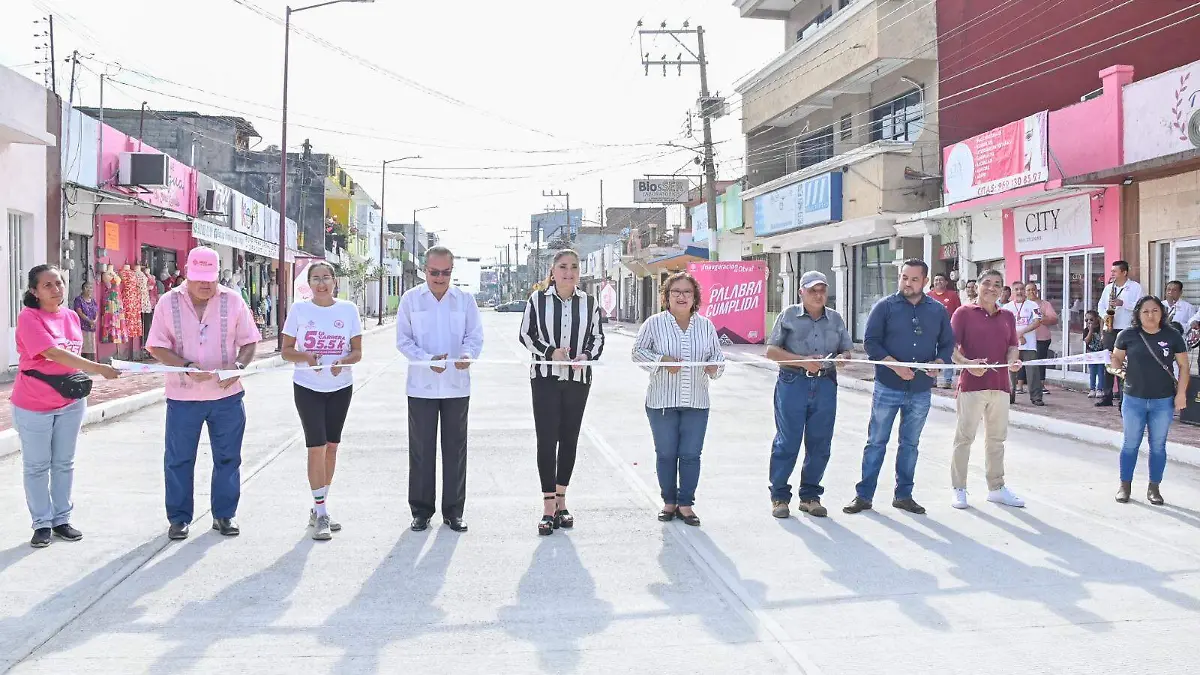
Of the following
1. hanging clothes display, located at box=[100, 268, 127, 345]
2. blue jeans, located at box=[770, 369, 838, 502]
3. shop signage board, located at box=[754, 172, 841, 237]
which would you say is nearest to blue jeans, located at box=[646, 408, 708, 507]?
blue jeans, located at box=[770, 369, 838, 502]

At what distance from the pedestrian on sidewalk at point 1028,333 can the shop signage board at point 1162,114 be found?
2620 millimetres

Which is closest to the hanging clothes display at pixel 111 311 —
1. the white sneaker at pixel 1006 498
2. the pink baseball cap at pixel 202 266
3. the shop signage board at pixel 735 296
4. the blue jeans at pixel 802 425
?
the shop signage board at pixel 735 296

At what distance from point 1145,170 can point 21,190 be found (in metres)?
17.3

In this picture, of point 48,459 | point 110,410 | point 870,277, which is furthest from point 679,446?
point 870,277

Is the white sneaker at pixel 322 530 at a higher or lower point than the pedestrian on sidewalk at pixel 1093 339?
lower

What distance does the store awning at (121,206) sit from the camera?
18406 millimetres

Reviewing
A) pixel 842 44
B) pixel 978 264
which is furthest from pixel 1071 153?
pixel 842 44

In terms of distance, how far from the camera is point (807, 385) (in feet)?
23.0

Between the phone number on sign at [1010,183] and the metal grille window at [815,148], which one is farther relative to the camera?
the metal grille window at [815,148]

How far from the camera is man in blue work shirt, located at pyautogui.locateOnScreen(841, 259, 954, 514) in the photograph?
719 cm

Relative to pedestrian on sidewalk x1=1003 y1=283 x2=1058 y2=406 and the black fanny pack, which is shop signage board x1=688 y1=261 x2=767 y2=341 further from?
the black fanny pack

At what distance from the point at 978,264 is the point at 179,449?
705 inches

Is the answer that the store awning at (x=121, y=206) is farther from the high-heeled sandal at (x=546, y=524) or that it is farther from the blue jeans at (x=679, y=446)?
the blue jeans at (x=679, y=446)

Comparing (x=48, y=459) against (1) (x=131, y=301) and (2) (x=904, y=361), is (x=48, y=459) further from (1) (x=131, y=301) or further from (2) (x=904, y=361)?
(1) (x=131, y=301)
